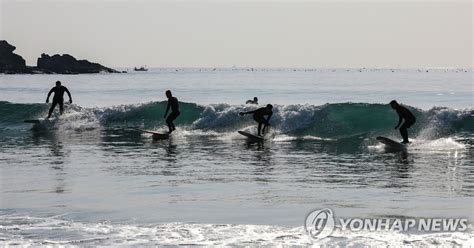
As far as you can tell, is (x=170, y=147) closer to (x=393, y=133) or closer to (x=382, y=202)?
(x=393, y=133)

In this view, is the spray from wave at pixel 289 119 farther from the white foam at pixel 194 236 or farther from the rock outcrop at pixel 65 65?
the rock outcrop at pixel 65 65

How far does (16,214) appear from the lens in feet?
34.6

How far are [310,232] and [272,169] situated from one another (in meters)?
6.45

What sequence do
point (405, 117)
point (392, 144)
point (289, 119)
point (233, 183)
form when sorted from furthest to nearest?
1. point (289, 119)
2. point (405, 117)
3. point (392, 144)
4. point (233, 183)

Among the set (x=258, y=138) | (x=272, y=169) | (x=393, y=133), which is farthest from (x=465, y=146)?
(x=272, y=169)

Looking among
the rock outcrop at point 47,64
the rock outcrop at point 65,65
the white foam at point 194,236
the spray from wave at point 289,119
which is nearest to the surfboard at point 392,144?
the spray from wave at point 289,119
